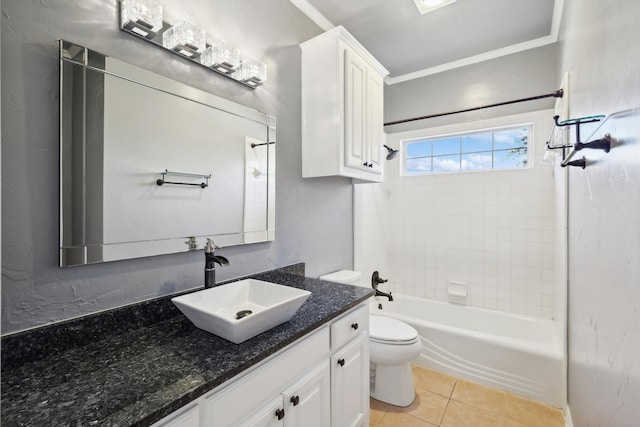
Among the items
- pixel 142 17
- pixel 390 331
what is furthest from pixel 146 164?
pixel 390 331

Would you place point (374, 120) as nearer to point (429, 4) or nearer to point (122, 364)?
point (429, 4)

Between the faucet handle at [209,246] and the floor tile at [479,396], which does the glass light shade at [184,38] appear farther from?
the floor tile at [479,396]

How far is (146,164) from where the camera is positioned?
122 cm

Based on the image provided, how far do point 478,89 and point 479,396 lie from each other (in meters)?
2.62

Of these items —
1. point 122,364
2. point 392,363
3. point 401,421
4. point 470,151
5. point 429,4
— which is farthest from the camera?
point 470,151

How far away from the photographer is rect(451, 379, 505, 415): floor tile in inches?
78.7

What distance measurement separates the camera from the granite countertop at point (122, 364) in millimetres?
676

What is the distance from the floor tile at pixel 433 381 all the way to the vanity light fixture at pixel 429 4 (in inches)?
108

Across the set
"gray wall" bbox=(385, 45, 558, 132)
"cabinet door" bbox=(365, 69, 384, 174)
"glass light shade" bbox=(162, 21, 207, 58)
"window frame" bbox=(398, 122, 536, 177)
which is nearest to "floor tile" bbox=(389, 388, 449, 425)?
"cabinet door" bbox=(365, 69, 384, 174)

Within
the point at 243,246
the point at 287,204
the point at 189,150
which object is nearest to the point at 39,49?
the point at 189,150

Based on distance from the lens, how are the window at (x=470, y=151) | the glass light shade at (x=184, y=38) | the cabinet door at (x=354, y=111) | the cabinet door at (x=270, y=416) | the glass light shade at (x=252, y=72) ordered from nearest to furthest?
1. the cabinet door at (x=270, y=416)
2. the glass light shade at (x=184, y=38)
3. the glass light shade at (x=252, y=72)
4. the cabinet door at (x=354, y=111)
5. the window at (x=470, y=151)

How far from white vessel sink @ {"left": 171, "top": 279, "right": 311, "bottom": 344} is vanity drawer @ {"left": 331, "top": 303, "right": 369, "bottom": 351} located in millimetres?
229

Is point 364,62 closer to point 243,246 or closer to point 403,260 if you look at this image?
point 243,246

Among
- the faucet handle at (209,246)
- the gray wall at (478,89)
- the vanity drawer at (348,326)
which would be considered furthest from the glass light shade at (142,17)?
the gray wall at (478,89)
